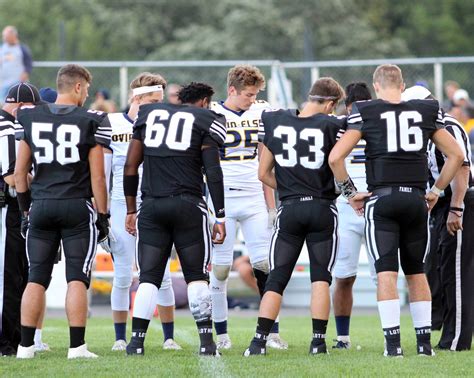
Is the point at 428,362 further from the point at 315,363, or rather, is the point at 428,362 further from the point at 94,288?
the point at 94,288

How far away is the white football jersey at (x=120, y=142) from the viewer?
966 centimetres

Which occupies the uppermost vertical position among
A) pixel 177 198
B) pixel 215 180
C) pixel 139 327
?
pixel 215 180

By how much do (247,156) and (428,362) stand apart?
2.65 meters

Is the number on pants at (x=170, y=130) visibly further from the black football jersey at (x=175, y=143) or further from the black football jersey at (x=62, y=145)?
the black football jersey at (x=62, y=145)

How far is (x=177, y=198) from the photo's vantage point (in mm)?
8688

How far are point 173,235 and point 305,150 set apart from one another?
1.23 m

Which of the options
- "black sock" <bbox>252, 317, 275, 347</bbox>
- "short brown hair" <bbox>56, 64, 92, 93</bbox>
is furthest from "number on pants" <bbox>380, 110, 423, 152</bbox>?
"short brown hair" <bbox>56, 64, 92, 93</bbox>

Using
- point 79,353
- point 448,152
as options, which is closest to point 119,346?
point 79,353

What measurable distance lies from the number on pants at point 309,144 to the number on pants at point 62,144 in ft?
5.18

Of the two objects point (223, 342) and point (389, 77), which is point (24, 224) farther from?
point (389, 77)

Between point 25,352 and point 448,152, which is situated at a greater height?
point 448,152

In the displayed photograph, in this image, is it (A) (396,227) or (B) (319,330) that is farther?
(B) (319,330)

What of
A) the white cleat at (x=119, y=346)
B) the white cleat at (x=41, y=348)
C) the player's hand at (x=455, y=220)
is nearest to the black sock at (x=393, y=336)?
the player's hand at (x=455, y=220)

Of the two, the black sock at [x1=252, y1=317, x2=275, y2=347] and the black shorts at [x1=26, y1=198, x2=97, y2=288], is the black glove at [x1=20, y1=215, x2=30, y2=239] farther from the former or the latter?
the black sock at [x1=252, y1=317, x2=275, y2=347]
